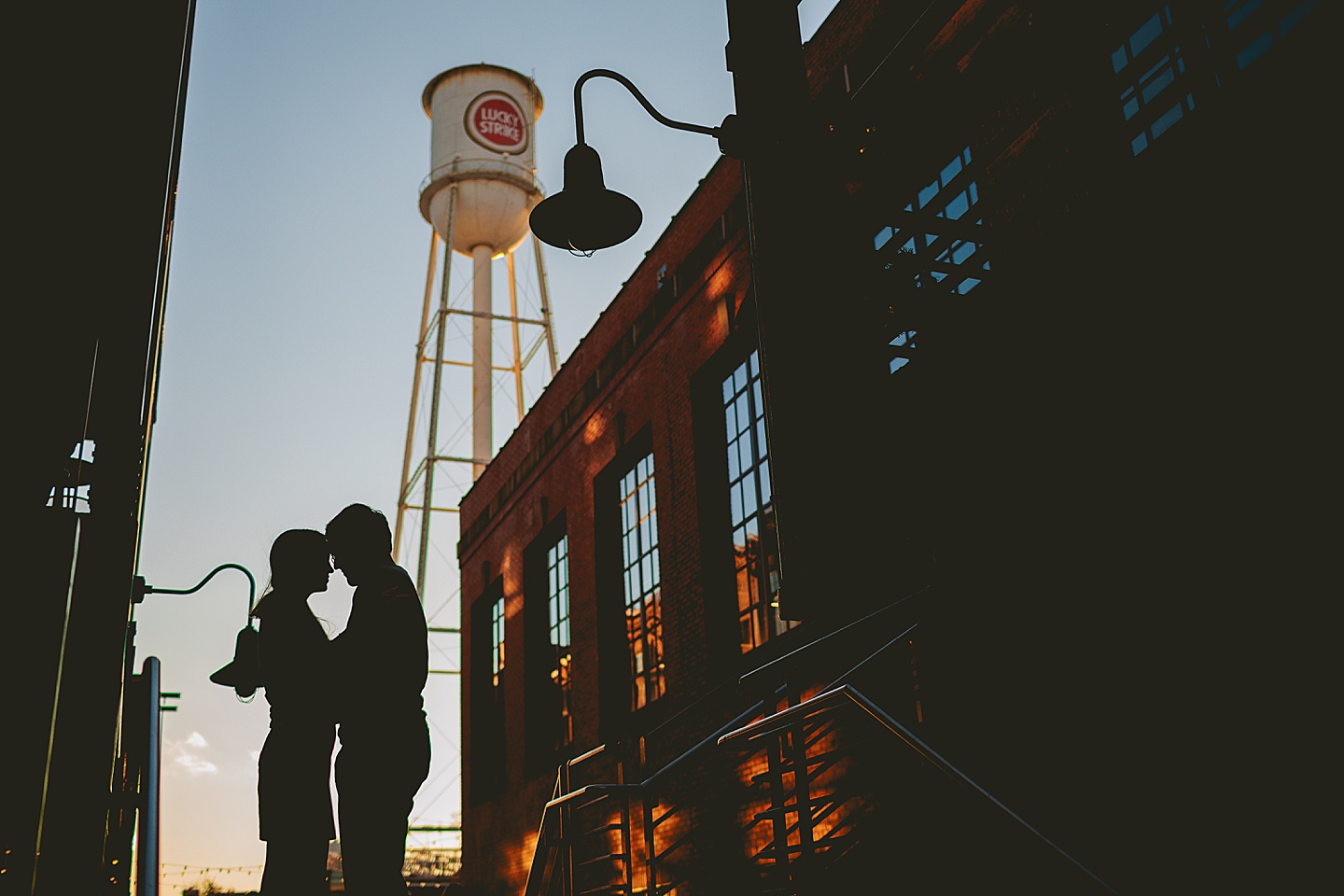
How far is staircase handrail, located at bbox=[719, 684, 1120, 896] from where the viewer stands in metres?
Answer: 4.50

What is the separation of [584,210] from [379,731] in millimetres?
2936

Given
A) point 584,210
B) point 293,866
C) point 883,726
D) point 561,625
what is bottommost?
point 293,866

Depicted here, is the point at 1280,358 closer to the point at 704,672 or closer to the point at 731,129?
the point at 731,129

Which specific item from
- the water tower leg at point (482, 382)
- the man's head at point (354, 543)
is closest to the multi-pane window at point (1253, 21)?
the man's head at point (354, 543)

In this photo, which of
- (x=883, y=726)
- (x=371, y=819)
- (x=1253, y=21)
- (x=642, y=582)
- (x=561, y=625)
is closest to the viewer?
(x=371, y=819)

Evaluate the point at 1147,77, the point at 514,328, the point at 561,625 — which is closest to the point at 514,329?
the point at 514,328

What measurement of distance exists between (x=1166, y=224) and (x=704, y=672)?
31.1 feet

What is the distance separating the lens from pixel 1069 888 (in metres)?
5.27

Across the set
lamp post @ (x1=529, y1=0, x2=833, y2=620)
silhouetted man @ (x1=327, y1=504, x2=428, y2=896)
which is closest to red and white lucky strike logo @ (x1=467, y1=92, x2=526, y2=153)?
lamp post @ (x1=529, y1=0, x2=833, y2=620)

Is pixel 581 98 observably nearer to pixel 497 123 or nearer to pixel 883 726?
pixel 883 726

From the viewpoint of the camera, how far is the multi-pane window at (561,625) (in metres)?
18.4

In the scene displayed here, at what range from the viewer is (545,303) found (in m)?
29.0

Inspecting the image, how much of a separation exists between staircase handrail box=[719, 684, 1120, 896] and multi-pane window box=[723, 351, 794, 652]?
5.77 meters

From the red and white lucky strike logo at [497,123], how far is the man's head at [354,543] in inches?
1100
